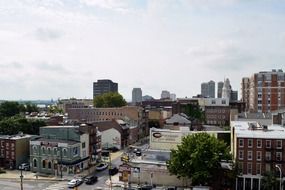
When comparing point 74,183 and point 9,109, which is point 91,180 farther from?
point 9,109

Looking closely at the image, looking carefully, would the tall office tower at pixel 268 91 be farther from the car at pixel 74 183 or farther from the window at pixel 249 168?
the car at pixel 74 183

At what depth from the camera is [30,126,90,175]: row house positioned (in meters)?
71.1

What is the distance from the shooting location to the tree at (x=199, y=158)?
55.3 metres

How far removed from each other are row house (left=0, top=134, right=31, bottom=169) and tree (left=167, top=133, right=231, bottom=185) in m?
35.7

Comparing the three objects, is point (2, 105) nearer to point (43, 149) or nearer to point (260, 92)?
point (43, 149)

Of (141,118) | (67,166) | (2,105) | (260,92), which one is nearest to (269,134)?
(67,166)

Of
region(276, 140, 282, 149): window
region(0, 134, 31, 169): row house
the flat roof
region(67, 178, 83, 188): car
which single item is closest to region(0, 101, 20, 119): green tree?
region(0, 134, 31, 169): row house

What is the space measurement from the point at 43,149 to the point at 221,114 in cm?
9707

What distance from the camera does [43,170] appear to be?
72875mm

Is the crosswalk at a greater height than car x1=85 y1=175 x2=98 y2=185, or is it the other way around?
car x1=85 y1=175 x2=98 y2=185

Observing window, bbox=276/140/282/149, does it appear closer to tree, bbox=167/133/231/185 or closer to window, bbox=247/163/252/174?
window, bbox=247/163/252/174

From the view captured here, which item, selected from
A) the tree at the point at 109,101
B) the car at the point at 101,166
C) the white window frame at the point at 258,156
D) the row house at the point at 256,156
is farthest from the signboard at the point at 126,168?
the tree at the point at 109,101

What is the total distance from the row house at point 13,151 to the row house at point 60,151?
4.19m

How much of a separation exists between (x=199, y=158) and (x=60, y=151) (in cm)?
2945
